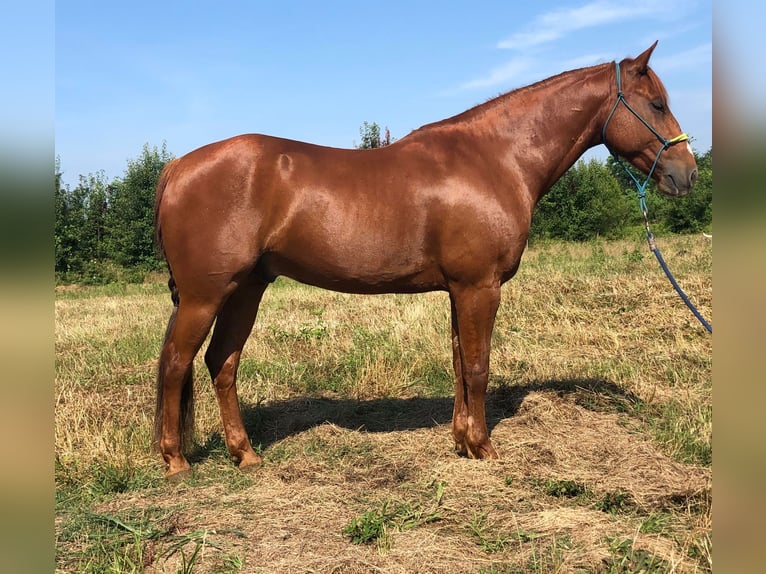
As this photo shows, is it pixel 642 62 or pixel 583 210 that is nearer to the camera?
pixel 642 62

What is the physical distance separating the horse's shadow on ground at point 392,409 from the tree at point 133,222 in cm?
2164

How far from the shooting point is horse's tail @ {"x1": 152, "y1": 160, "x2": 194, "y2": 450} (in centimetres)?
387

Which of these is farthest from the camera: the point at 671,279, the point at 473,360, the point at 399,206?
the point at 473,360

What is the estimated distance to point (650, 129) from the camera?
12.7 ft

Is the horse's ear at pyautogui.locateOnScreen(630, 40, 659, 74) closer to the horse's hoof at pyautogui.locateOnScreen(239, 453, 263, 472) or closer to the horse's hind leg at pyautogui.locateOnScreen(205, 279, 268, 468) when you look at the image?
the horse's hind leg at pyautogui.locateOnScreen(205, 279, 268, 468)

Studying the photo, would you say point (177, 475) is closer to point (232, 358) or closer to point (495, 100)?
point (232, 358)

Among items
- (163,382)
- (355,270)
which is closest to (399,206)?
(355,270)

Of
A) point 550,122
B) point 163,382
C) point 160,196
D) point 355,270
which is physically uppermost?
point 550,122

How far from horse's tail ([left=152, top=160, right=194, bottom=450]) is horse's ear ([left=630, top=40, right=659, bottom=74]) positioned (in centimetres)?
353

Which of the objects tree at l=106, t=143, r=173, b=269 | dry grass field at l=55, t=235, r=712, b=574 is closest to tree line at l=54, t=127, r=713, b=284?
Answer: tree at l=106, t=143, r=173, b=269

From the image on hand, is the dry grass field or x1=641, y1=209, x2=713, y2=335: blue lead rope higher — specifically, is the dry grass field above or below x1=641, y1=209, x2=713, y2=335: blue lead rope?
below

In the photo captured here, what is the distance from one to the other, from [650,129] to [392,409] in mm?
3374
